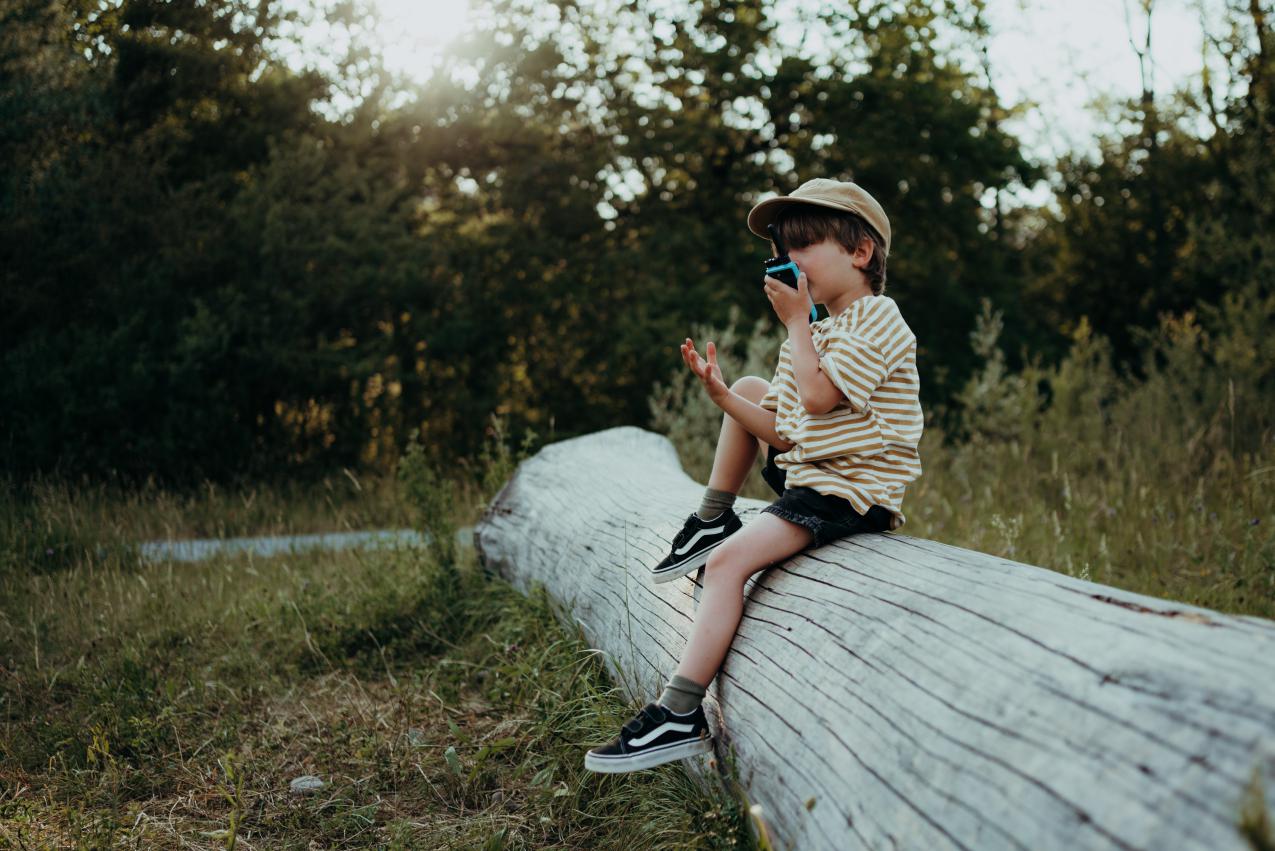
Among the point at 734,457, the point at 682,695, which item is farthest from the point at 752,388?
the point at 682,695

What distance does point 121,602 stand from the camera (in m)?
4.93

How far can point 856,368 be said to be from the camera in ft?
9.02

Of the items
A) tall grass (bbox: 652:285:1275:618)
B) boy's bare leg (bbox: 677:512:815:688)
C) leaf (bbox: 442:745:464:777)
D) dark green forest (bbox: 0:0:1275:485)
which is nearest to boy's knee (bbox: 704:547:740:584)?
boy's bare leg (bbox: 677:512:815:688)

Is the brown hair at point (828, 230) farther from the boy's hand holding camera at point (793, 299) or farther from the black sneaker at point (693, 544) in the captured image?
the black sneaker at point (693, 544)

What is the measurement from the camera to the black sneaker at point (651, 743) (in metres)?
2.54

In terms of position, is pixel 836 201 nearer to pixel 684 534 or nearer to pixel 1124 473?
pixel 684 534

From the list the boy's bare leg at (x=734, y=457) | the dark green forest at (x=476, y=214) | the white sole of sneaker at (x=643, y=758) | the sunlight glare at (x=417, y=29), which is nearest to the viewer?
the white sole of sneaker at (x=643, y=758)

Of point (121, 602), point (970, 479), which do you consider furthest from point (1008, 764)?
point (970, 479)

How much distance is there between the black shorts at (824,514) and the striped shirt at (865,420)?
3 centimetres

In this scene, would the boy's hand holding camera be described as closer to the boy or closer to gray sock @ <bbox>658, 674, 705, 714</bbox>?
the boy

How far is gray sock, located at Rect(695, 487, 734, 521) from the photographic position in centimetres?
323

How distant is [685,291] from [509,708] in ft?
32.9

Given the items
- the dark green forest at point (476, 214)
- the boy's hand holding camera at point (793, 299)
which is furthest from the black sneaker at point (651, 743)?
the dark green forest at point (476, 214)

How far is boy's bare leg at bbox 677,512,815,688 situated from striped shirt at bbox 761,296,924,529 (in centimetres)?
17
